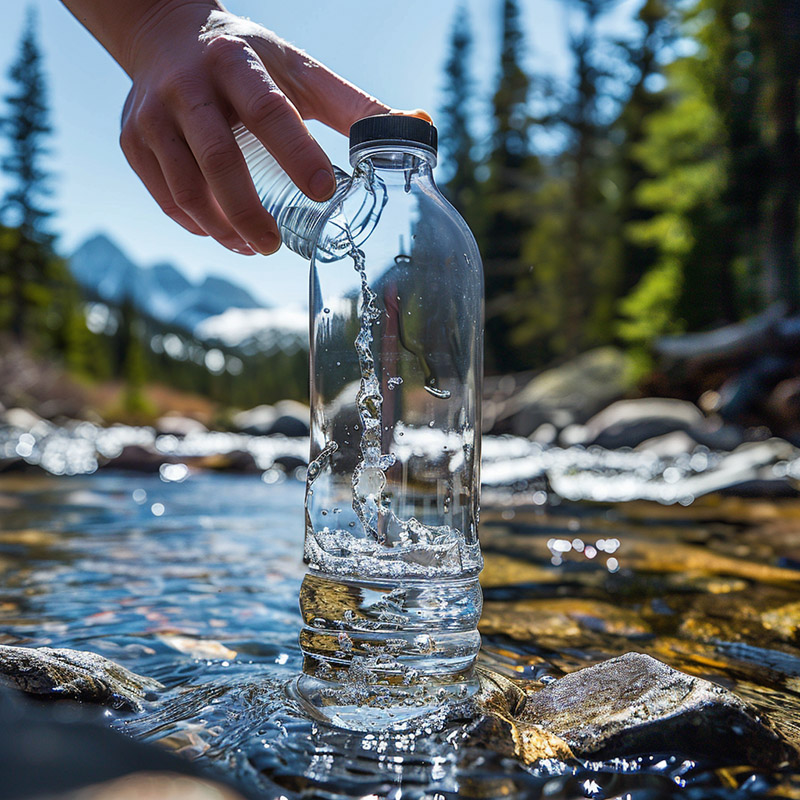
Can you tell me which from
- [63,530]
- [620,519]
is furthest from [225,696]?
[620,519]

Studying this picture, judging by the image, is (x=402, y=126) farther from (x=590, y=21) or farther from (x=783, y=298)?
(x=590, y=21)

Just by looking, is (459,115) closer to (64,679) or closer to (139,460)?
(139,460)

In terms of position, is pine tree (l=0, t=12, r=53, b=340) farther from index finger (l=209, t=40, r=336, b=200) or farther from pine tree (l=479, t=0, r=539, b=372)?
index finger (l=209, t=40, r=336, b=200)

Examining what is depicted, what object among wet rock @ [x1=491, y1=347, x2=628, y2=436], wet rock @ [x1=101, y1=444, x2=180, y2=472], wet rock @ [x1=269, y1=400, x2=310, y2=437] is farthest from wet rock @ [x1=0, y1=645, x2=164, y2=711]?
wet rock @ [x1=269, y1=400, x2=310, y2=437]

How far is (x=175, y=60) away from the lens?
1.31 metres

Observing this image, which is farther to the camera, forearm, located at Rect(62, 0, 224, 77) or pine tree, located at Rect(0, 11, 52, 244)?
pine tree, located at Rect(0, 11, 52, 244)

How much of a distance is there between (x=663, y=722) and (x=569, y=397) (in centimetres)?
1262

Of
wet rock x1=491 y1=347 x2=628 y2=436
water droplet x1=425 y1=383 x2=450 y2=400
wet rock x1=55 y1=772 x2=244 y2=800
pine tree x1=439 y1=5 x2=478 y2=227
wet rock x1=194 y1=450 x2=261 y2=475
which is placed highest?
pine tree x1=439 y1=5 x2=478 y2=227

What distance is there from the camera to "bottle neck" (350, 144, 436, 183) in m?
1.51

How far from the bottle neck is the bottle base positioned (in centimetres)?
103

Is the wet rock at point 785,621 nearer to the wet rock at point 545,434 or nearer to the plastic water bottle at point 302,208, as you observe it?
the plastic water bottle at point 302,208

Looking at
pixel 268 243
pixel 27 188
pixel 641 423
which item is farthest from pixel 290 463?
pixel 27 188

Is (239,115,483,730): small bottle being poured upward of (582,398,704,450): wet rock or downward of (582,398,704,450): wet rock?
downward

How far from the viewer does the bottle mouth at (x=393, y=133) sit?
1401 mm
